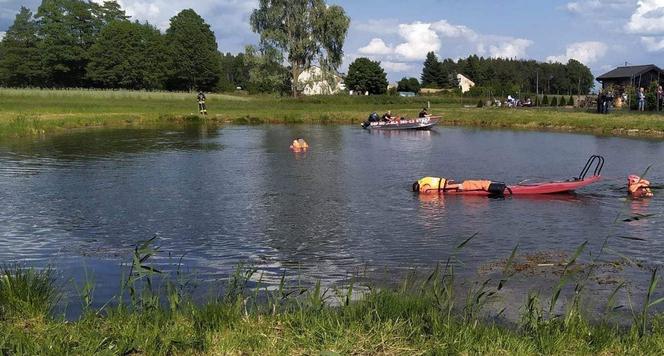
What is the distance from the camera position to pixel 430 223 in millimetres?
14406

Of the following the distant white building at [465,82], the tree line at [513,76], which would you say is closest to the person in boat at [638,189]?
the tree line at [513,76]

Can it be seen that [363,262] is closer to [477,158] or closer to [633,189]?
[633,189]

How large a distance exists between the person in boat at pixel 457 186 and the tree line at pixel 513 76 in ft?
479

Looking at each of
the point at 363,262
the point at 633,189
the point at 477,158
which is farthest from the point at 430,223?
the point at 477,158

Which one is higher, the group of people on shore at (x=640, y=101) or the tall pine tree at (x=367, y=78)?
the tall pine tree at (x=367, y=78)

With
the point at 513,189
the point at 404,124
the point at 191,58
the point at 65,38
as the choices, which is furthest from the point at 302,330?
the point at 65,38

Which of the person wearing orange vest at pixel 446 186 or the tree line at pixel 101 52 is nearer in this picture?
the person wearing orange vest at pixel 446 186

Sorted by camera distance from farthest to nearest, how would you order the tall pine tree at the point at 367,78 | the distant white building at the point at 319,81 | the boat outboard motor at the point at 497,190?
1. the tall pine tree at the point at 367,78
2. the distant white building at the point at 319,81
3. the boat outboard motor at the point at 497,190

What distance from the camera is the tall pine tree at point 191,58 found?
112812mm

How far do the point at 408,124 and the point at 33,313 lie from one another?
132 ft

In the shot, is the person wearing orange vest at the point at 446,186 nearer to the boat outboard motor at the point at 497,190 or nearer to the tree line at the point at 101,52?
the boat outboard motor at the point at 497,190

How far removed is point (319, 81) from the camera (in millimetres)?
77500

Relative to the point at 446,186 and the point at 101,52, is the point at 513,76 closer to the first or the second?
the point at 101,52

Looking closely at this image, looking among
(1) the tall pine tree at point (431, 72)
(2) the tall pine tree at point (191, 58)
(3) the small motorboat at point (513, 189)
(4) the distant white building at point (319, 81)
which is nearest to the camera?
(3) the small motorboat at point (513, 189)
